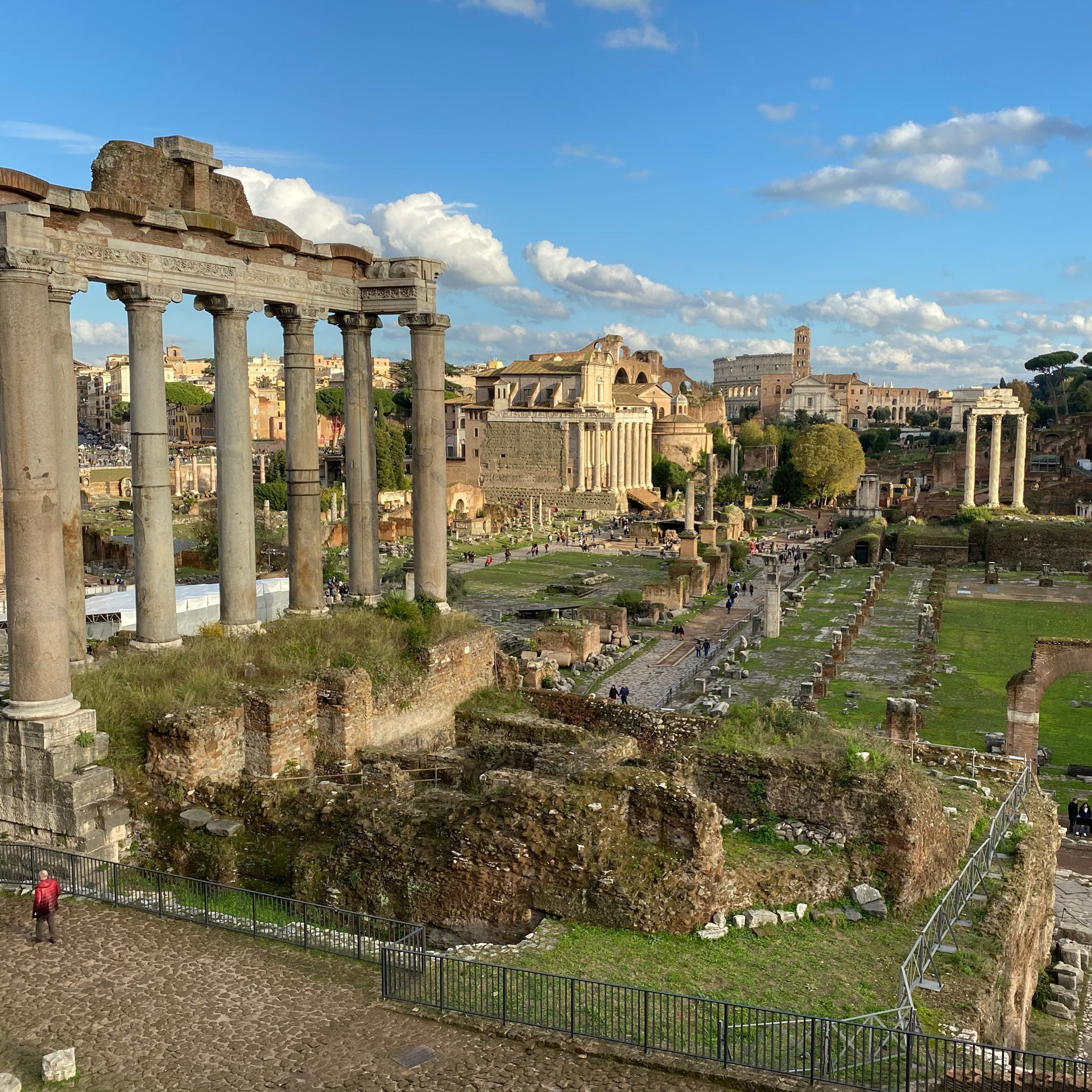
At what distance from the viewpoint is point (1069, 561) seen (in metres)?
55.0

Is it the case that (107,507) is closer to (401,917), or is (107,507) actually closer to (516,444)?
(516,444)

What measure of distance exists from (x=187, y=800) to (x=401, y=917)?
285 centimetres

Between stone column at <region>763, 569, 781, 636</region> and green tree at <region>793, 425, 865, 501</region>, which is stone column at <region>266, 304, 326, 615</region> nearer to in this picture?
stone column at <region>763, 569, 781, 636</region>

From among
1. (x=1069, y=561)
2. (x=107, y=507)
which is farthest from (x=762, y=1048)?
(x=107, y=507)

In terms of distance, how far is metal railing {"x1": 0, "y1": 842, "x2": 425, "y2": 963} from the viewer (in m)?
8.83

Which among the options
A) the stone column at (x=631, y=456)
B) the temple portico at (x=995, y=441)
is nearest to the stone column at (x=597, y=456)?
the stone column at (x=631, y=456)

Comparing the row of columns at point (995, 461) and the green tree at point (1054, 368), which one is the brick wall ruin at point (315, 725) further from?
the green tree at point (1054, 368)

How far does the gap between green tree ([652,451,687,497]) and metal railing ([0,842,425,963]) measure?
86.2m

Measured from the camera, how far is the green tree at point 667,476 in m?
95.1

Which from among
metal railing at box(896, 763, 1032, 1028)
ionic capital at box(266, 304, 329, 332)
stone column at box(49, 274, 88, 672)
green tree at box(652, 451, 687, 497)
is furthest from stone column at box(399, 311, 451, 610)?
green tree at box(652, 451, 687, 497)

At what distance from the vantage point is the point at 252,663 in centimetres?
1289

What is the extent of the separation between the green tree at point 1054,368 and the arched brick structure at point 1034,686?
363ft

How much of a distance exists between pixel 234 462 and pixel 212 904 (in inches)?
249

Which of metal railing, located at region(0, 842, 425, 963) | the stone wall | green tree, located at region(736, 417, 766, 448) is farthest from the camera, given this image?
green tree, located at region(736, 417, 766, 448)
